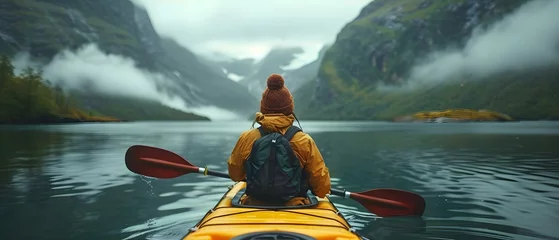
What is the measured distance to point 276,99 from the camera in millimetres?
7430

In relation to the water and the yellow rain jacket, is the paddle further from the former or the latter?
the yellow rain jacket

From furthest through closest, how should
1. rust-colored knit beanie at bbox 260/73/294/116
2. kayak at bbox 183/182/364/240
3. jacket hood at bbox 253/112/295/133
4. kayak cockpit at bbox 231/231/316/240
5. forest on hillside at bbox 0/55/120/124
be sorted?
1. forest on hillside at bbox 0/55/120/124
2. rust-colored knit beanie at bbox 260/73/294/116
3. jacket hood at bbox 253/112/295/133
4. kayak at bbox 183/182/364/240
5. kayak cockpit at bbox 231/231/316/240

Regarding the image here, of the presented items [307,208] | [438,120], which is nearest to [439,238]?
[307,208]

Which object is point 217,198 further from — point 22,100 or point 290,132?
point 22,100

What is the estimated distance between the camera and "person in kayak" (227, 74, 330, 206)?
6934 millimetres

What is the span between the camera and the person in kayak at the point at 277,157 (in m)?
6.93

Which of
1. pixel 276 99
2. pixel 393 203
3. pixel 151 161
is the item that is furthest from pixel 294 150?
pixel 151 161

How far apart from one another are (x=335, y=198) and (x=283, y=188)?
9605 mm

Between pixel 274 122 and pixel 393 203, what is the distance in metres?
5.85

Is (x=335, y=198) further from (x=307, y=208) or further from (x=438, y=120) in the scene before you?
(x=438, y=120)

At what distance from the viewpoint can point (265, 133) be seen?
7.14 m

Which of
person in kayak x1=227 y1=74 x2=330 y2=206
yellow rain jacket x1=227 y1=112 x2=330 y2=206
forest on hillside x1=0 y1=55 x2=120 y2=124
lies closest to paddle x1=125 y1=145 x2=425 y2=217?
yellow rain jacket x1=227 y1=112 x2=330 y2=206

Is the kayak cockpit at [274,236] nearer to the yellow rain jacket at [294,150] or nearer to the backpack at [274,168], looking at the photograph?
the backpack at [274,168]

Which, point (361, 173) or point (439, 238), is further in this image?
point (361, 173)
